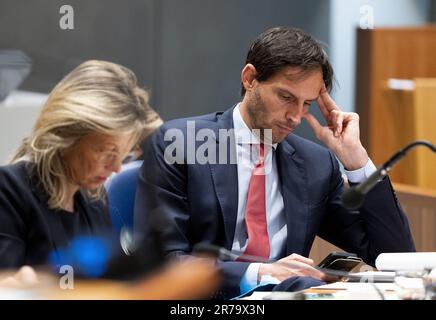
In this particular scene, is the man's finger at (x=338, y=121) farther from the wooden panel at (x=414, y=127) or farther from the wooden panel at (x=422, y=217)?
the wooden panel at (x=414, y=127)

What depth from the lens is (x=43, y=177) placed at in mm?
2070

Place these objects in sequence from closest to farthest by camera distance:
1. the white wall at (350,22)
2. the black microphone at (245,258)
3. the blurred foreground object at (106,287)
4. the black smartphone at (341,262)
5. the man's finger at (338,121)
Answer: the blurred foreground object at (106,287) → the black microphone at (245,258) → the black smartphone at (341,262) → the man's finger at (338,121) → the white wall at (350,22)

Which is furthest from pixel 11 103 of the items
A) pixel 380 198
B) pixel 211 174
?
pixel 380 198

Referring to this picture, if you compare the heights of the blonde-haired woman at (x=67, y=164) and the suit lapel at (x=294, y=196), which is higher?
the blonde-haired woman at (x=67, y=164)

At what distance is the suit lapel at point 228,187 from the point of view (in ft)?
7.98

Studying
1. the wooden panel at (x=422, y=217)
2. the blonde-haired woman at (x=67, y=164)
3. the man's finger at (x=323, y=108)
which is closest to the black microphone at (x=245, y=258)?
the blonde-haired woman at (x=67, y=164)

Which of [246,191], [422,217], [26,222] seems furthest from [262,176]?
[422,217]

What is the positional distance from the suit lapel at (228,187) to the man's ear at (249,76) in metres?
0.15

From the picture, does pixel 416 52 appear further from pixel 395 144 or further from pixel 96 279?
pixel 96 279

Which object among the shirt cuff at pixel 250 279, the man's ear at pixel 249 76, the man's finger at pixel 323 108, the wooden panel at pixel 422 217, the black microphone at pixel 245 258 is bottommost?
the wooden panel at pixel 422 217

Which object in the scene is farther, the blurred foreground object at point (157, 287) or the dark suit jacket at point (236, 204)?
the dark suit jacket at point (236, 204)

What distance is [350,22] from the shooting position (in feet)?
14.1

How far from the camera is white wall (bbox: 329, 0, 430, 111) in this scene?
422 centimetres

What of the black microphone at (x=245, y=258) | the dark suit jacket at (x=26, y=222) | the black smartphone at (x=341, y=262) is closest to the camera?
the dark suit jacket at (x=26, y=222)
